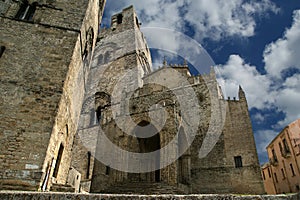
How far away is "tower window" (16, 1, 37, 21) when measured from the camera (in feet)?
30.6

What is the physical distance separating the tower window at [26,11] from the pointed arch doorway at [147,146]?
850 centimetres

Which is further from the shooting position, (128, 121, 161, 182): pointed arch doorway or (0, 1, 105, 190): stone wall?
(128, 121, 161, 182): pointed arch doorway

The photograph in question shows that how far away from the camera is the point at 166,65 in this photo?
23969 mm

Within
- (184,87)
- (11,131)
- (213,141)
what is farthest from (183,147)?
(11,131)

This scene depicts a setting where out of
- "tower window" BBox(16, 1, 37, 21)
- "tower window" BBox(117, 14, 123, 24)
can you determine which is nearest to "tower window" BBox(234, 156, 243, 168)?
"tower window" BBox(16, 1, 37, 21)

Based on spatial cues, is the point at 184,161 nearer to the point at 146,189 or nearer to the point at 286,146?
the point at 146,189

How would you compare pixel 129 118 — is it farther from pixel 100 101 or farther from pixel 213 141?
pixel 100 101

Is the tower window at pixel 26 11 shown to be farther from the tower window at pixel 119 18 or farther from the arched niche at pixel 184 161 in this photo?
the tower window at pixel 119 18

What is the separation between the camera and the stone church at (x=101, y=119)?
714 centimetres

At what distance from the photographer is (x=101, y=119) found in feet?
55.4

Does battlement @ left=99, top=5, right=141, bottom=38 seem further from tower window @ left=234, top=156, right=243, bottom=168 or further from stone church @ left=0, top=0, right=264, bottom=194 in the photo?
tower window @ left=234, top=156, right=243, bottom=168

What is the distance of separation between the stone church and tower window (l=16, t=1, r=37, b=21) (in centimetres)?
4

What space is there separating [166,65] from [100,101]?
8.40 metres

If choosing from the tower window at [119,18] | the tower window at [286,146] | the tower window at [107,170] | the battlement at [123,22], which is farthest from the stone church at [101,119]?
the tower window at [286,146]
